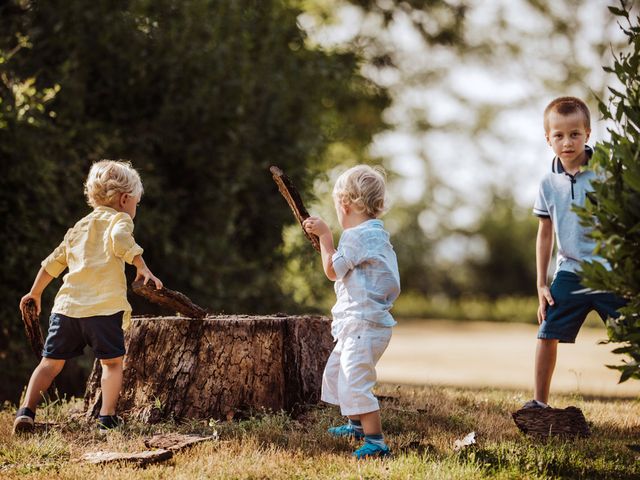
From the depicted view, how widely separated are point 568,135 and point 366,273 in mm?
1793

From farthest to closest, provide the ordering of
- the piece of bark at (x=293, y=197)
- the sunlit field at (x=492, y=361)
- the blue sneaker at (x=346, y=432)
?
1. the sunlit field at (x=492, y=361)
2. the piece of bark at (x=293, y=197)
3. the blue sneaker at (x=346, y=432)

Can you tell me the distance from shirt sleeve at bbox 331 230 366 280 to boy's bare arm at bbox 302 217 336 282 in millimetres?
40

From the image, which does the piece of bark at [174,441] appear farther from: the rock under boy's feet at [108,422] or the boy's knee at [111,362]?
the boy's knee at [111,362]

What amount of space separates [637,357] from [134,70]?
7.81 meters

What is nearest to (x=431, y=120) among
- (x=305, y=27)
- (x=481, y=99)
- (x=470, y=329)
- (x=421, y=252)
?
(x=481, y=99)

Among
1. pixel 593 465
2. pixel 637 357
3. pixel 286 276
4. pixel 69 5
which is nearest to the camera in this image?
pixel 637 357

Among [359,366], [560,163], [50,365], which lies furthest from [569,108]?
[50,365]

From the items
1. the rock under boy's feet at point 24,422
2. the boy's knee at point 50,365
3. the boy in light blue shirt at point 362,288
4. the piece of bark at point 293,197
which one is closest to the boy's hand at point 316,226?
the boy in light blue shirt at point 362,288

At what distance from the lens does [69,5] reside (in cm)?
1020

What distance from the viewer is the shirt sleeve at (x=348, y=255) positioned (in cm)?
505

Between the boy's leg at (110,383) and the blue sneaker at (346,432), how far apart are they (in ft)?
4.99

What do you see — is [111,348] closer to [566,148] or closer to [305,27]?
[566,148]

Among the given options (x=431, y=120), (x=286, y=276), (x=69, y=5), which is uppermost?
(x=431, y=120)

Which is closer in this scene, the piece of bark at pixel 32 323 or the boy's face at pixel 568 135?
the boy's face at pixel 568 135
